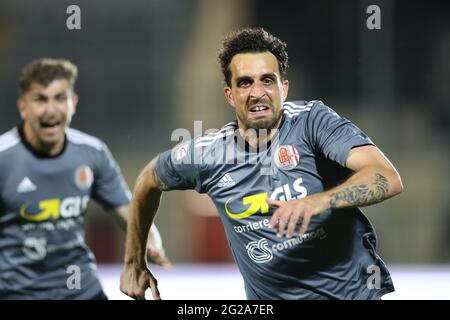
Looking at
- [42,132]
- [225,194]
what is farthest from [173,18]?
[225,194]

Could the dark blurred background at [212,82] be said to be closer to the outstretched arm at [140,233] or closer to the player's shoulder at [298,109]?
the outstretched arm at [140,233]

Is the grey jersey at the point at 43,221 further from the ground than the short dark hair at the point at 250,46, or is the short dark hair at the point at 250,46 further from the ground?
the short dark hair at the point at 250,46

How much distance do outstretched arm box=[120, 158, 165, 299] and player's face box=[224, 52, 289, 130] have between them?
0.51 meters

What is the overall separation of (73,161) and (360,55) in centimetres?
286

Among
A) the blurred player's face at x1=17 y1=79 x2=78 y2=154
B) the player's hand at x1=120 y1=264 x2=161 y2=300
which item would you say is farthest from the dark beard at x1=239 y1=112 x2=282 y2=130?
the blurred player's face at x1=17 y1=79 x2=78 y2=154

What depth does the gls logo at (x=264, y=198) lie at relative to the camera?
10.6 feet

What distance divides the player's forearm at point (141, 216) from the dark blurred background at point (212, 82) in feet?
7.70

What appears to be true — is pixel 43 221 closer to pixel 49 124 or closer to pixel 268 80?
pixel 49 124

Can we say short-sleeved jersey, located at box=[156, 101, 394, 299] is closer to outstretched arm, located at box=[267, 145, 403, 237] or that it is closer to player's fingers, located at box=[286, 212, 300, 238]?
outstretched arm, located at box=[267, 145, 403, 237]

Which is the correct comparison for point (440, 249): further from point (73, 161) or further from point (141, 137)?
point (73, 161)

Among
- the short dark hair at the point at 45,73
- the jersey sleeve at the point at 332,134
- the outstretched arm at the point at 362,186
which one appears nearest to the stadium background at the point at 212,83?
the short dark hair at the point at 45,73

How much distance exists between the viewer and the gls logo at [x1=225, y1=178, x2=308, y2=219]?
3.24m

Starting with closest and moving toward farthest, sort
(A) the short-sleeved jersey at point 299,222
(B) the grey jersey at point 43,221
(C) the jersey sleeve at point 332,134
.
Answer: (C) the jersey sleeve at point 332,134 < (A) the short-sleeved jersey at point 299,222 < (B) the grey jersey at point 43,221

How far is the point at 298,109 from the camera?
3301 mm
